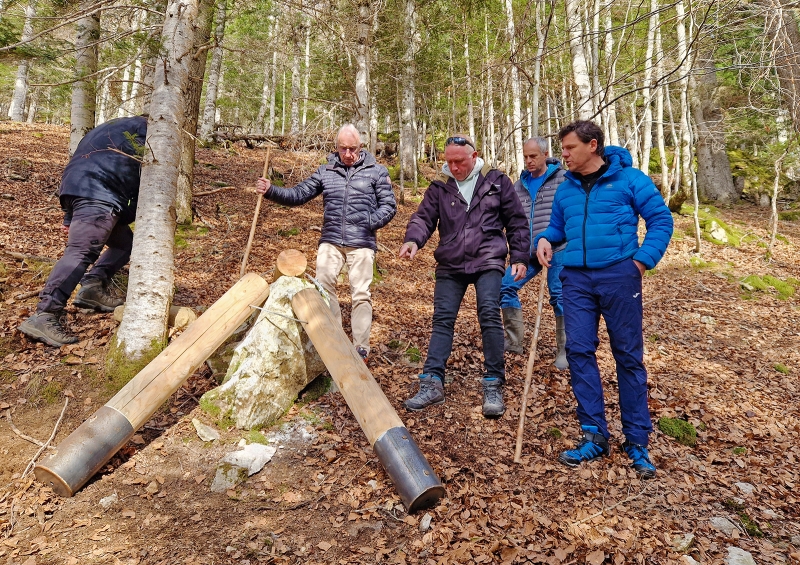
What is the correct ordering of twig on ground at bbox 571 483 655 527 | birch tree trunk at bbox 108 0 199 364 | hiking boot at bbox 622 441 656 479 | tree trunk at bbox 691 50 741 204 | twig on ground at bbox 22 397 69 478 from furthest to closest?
tree trunk at bbox 691 50 741 204 < birch tree trunk at bbox 108 0 199 364 < hiking boot at bbox 622 441 656 479 < twig on ground at bbox 22 397 69 478 < twig on ground at bbox 571 483 655 527

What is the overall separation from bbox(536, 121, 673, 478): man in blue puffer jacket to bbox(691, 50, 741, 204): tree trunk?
50.1ft

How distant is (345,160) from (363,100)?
13.9 feet

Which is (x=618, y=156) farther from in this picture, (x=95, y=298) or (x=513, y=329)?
(x=95, y=298)

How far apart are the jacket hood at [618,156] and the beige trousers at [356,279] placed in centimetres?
236

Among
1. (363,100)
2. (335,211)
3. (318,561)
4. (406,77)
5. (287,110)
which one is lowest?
(318,561)

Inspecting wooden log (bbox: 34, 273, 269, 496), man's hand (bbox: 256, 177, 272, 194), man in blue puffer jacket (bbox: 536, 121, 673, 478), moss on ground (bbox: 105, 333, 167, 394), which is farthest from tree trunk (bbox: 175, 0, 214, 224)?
man in blue puffer jacket (bbox: 536, 121, 673, 478)

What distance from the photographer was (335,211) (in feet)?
15.4

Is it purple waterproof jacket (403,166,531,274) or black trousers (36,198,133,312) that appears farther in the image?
black trousers (36,198,133,312)

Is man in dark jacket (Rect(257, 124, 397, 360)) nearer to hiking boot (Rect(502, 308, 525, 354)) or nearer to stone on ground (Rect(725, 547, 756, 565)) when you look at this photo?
hiking boot (Rect(502, 308, 525, 354))

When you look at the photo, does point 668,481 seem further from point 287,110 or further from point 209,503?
point 287,110

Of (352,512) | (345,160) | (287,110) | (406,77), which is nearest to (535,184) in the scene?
(345,160)

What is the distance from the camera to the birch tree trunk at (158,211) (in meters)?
3.92

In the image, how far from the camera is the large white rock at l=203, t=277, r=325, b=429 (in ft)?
11.9

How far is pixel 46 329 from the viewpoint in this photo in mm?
4086
